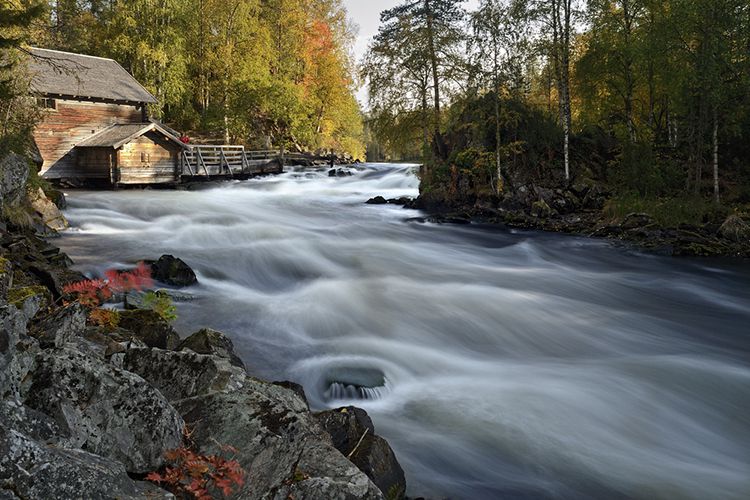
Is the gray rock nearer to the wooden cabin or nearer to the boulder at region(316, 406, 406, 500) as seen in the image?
the boulder at region(316, 406, 406, 500)

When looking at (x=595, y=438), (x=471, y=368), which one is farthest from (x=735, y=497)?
(x=471, y=368)

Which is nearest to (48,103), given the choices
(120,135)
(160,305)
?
(120,135)

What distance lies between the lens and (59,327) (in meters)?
3.36

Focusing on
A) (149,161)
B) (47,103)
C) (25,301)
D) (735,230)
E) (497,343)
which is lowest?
(497,343)

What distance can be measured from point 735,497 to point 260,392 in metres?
4.03

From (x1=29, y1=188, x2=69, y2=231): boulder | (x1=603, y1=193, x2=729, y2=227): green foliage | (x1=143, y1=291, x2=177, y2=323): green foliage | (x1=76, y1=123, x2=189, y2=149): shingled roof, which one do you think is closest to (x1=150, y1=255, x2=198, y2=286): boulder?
(x1=143, y1=291, x2=177, y2=323): green foliage

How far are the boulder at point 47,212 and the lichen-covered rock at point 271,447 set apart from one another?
12663 mm

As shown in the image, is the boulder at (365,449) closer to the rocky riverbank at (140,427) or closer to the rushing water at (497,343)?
the rocky riverbank at (140,427)

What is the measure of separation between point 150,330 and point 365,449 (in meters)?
2.51

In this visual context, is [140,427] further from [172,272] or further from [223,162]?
[223,162]

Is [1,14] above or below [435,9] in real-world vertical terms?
below

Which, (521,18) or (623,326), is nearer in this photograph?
(623,326)

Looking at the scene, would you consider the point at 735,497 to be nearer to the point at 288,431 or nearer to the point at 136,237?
the point at 288,431

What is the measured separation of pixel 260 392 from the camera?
364 centimetres
